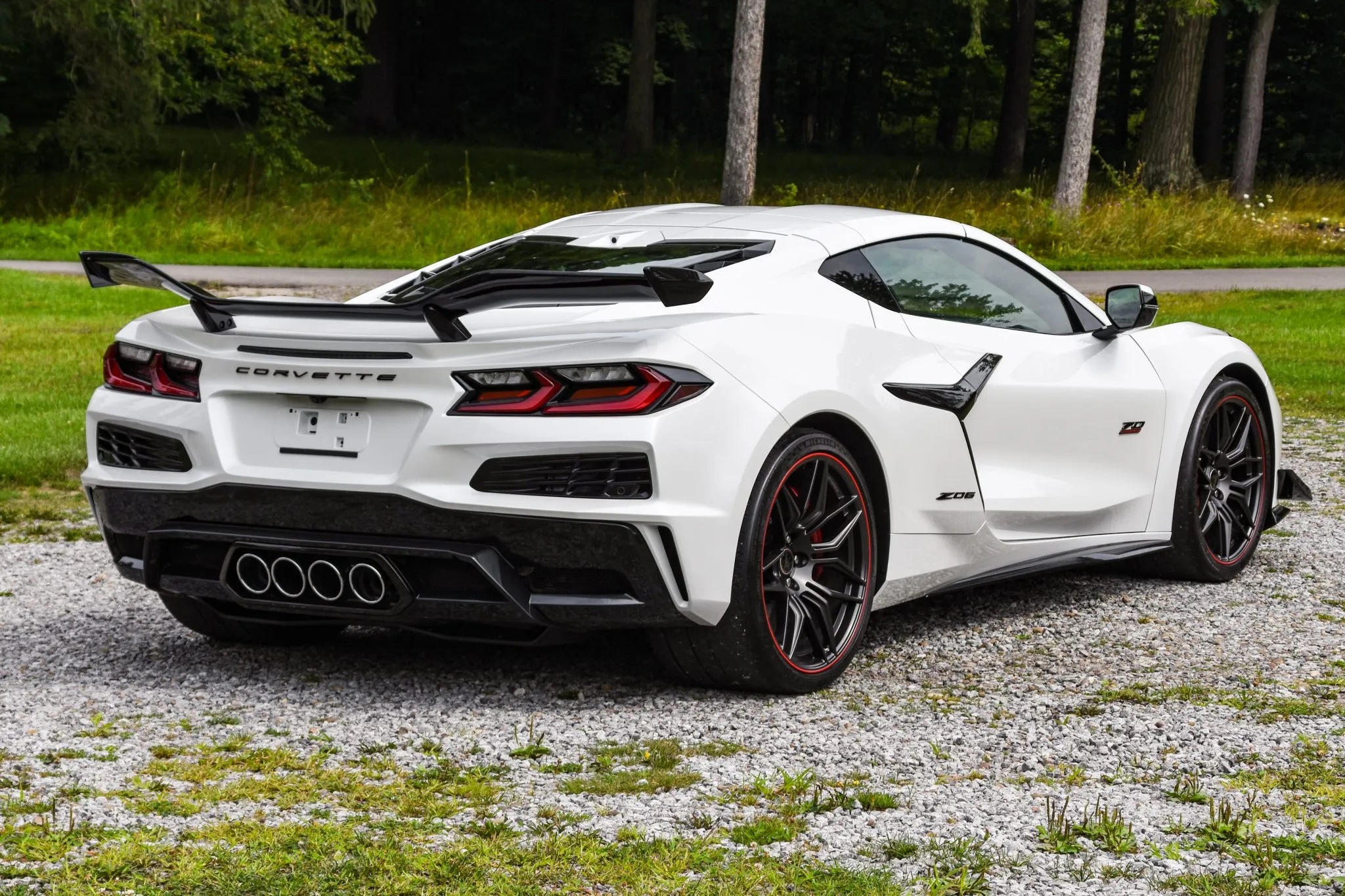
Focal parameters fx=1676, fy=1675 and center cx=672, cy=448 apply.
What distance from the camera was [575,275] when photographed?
15.1ft

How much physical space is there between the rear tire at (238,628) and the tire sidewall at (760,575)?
1.44 m

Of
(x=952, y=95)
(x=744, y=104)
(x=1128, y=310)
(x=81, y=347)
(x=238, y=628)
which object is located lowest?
(x=81, y=347)

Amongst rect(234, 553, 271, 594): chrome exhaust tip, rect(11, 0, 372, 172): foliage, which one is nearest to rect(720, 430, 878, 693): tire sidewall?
rect(234, 553, 271, 594): chrome exhaust tip

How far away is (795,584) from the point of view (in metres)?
4.76

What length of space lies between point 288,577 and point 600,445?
97cm

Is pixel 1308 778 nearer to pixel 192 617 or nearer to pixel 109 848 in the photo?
pixel 109 848

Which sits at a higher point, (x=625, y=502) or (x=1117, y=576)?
(x=625, y=502)

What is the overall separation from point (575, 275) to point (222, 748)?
155 cm

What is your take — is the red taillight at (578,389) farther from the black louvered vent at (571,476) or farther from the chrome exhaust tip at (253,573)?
the chrome exhaust tip at (253,573)

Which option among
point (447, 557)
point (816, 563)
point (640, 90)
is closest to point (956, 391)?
point (816, 563)

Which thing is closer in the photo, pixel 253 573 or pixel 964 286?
pixel 253 573

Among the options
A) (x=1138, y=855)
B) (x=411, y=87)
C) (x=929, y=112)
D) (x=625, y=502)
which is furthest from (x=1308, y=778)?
(x=929, y=112)

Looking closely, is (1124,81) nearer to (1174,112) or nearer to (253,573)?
(1174,112)

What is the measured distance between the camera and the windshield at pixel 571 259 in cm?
505
